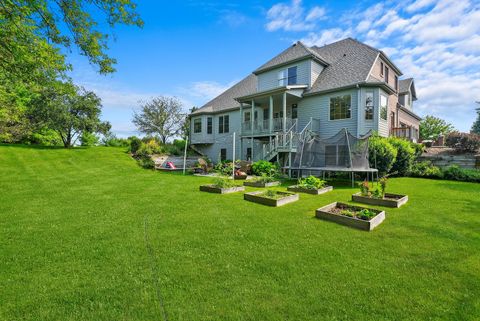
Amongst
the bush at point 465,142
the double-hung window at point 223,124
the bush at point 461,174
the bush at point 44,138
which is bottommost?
A: the bush at point 461,174

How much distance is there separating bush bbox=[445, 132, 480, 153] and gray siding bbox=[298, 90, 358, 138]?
6.19 metres

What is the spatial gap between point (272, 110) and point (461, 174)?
10.7m

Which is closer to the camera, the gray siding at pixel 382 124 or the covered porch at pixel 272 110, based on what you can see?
the gray siding at pixel 382 124

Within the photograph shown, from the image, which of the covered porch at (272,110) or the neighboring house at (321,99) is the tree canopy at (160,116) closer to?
the neighboring house at (321,99)

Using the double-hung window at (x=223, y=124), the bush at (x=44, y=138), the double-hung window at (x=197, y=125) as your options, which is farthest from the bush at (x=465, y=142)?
the bush at (x=44, y=138)

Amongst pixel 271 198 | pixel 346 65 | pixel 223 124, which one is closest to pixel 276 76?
pixel 346 65

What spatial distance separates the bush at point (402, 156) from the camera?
1168 centimetres

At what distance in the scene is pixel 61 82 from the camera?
23.1ft

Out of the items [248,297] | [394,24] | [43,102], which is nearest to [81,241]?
[248,297]

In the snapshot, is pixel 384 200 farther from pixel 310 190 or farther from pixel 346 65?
pixel 346 65

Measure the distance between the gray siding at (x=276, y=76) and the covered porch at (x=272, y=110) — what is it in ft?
2.86

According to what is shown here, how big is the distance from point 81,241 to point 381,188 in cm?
738

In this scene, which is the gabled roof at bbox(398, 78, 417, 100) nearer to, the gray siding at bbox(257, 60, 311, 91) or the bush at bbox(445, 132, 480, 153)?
the bush at bbox(445, 132, 480, 153)

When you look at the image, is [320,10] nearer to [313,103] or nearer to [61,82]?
[313,103]
